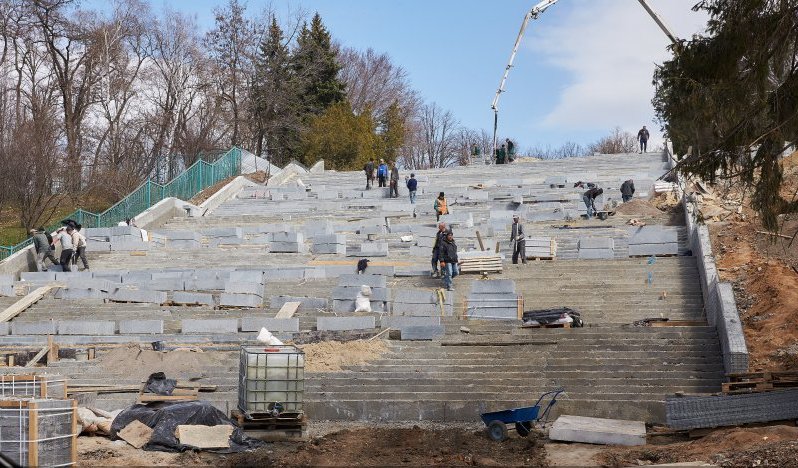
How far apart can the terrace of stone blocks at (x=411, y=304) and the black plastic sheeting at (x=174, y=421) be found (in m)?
1.97

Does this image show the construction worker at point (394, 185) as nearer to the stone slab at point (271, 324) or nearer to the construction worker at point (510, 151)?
the construction worker at point (510, 151)

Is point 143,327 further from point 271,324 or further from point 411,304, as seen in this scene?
point 411,304

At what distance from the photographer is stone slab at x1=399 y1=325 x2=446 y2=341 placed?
66.8 ft

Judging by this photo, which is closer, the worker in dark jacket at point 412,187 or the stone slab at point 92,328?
the stone slab at point 92,328

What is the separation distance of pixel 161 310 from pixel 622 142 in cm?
6296

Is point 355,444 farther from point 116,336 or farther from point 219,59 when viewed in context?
point 219,59

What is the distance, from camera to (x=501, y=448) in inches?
570

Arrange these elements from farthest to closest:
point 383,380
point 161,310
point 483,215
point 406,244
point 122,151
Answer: point 122,151 < point 483,215 < point 406,244 < point 161,310 < point 383,380

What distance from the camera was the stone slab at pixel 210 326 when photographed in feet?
70.2

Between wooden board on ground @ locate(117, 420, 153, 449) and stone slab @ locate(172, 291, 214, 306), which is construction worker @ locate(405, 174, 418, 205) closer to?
stone slab @ locate(172, 291, 214, 306)

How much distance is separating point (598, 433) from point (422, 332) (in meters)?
6.27

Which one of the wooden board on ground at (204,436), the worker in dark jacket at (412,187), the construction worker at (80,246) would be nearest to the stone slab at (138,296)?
the construction worker at (80,246)

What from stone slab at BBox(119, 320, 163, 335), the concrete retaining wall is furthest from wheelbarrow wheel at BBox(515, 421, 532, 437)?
stone slab at BBox(119, 320, 163, 335)

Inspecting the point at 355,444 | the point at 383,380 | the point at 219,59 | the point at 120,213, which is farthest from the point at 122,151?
the point at 355,444
